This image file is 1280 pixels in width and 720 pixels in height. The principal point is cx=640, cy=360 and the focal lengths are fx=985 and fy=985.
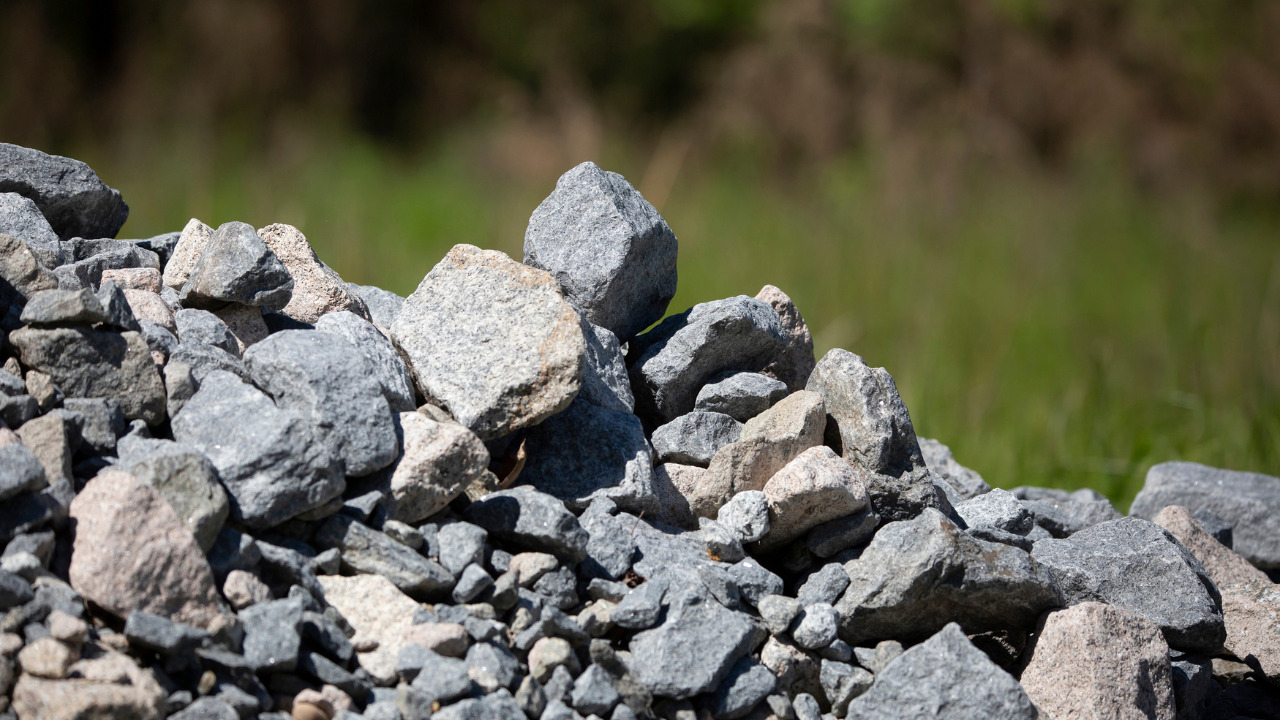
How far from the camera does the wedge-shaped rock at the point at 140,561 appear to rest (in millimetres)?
1088

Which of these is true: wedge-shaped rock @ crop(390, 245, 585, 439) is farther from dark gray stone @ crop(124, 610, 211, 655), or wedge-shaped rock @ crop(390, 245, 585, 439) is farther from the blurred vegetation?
the blurred vegetation

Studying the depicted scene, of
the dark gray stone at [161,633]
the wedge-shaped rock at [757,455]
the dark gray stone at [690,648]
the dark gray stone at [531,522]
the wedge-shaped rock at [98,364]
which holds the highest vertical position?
A: the wedge-shaped rock at [757,455]

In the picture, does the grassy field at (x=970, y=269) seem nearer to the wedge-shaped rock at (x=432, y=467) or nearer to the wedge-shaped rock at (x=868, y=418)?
the wedge-shaped rock at (x=868, y=418)

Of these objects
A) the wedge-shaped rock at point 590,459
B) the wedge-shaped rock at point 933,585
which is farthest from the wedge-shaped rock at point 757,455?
the wedge-shaped rock at point 933,585

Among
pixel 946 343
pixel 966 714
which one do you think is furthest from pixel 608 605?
pixel 946 343

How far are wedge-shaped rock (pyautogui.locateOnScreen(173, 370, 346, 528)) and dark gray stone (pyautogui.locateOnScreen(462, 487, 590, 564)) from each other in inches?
8.6

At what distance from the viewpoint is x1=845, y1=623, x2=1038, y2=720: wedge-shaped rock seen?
4.25ft

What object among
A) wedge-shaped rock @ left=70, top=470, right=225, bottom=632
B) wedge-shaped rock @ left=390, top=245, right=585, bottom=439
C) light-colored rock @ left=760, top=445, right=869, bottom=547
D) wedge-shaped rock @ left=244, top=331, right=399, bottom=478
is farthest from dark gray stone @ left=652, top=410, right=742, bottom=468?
wedge-shaped rock @ left=70, top=470, right=225, bottom=632

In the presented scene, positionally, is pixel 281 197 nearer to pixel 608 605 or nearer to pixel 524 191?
pixel 524 191

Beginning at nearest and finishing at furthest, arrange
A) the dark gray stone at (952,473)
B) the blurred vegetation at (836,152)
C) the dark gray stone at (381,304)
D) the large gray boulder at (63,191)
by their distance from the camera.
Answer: the large gray boulder at (63,191)
the dark gray stone at (381,304)
the dark gray stone at (952,473)
the blurred vegetation at (836,152)

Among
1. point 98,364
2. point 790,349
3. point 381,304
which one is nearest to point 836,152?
point 790,349

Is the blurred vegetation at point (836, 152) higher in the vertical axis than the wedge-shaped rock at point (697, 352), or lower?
higher

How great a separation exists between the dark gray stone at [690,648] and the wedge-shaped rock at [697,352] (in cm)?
49

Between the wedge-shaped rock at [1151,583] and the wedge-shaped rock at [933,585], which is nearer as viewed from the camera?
the wedge-shaped rock at [933,585]
